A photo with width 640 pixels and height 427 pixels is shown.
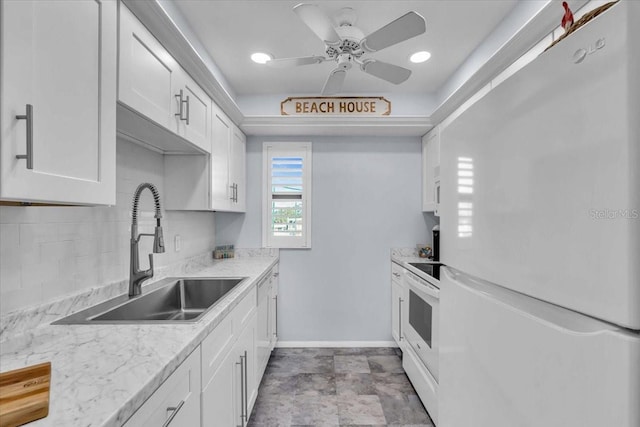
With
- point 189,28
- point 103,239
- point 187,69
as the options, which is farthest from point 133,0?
point 103,239

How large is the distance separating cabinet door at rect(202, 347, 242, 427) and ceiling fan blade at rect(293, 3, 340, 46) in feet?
5.33

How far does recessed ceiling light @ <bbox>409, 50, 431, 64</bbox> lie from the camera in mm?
2289

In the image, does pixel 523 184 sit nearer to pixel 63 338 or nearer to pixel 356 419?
pixel 63 338

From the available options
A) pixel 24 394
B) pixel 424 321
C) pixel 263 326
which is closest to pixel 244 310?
pixel 263 326

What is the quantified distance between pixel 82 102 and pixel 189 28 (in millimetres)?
1352

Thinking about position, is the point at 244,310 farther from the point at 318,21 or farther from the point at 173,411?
the point at 318,21

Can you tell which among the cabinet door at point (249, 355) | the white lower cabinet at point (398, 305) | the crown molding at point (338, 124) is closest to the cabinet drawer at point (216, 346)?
the cabinet door at point (249, 355)

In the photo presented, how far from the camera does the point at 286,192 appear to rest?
10.6 ft

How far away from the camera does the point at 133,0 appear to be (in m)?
1.19

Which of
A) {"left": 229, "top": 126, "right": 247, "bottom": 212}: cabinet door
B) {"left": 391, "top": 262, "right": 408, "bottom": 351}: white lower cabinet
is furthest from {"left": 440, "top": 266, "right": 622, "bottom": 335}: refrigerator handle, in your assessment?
{"left": 229, "top": 126, "right": 247, "bottom": 212}: cabinet door

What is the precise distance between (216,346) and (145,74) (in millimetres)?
1208

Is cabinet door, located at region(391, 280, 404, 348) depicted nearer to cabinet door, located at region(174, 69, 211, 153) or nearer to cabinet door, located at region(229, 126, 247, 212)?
cabinet door, located at region(229, 126, 247, 212)

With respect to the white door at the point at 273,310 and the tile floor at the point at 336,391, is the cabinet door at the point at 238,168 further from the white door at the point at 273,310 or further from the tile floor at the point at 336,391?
the tile floor at the point at 336,391

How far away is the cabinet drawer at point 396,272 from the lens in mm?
2848
